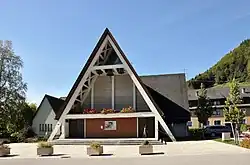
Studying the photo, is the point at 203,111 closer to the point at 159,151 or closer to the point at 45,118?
the point at 45,118

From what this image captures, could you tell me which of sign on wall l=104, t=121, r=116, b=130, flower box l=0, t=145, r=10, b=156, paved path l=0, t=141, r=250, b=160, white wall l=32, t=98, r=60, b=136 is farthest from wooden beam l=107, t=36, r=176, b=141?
white wall l=32, t=98, r=60, b=136

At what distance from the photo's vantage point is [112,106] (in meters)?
33.8

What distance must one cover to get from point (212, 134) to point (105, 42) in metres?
17.5

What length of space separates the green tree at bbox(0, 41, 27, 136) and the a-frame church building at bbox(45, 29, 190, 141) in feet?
41.6

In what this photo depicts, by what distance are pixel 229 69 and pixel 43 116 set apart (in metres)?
91.0

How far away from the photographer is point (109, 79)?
113 ft

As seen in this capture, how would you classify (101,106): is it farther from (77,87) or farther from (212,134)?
(212,134)

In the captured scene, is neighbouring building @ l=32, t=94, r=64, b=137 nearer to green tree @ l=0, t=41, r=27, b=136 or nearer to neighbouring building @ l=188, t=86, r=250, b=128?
green tree @ l=0, t=41, r=27, b=136

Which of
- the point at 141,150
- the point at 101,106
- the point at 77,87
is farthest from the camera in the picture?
the point at 101,106

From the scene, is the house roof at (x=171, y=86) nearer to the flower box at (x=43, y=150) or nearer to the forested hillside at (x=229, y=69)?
the flower box at (x=43, y=150)

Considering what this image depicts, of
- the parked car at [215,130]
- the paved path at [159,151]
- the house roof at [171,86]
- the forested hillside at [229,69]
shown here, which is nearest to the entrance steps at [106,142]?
the paved path at [159,151]

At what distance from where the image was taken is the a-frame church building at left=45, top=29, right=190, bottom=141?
3131 centimetres

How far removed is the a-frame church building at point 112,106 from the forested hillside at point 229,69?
79.3 m

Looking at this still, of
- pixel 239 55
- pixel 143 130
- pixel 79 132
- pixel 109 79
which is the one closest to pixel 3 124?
pixel 79 132
